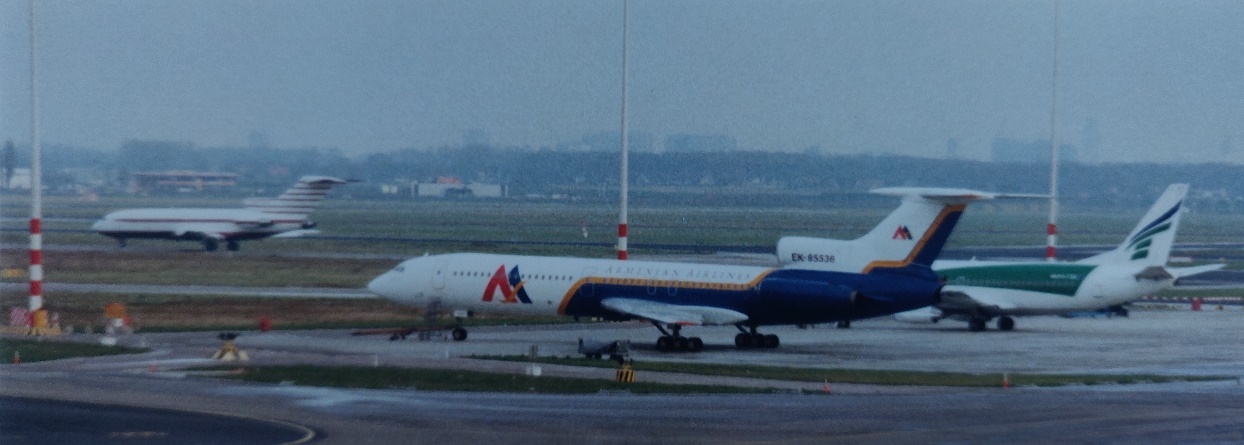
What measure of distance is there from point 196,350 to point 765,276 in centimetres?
1812

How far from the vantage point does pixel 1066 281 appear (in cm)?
5941

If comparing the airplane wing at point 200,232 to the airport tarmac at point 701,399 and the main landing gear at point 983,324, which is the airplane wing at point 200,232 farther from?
the main landing gear at point 983,324

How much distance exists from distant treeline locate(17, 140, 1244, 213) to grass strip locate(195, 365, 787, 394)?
160ft

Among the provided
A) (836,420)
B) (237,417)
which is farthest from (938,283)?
(237,417)

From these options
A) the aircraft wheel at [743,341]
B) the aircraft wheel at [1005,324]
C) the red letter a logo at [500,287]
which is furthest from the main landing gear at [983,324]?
the red letter a logo at [500,287]

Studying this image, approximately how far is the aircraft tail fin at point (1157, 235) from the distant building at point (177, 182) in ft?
172

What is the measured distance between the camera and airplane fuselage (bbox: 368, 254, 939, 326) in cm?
4838

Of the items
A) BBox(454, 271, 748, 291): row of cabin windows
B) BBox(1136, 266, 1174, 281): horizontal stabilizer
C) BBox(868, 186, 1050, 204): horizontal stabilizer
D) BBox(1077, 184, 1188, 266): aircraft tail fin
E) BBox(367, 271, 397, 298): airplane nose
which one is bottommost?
BBox(367, 271, 397, 298): airplane nose

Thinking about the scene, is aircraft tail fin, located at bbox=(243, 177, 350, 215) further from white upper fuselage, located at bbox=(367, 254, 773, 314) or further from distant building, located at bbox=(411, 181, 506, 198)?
white upper fuselage, located at bbox=(367, 254, 773, 314)

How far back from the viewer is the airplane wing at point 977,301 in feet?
199

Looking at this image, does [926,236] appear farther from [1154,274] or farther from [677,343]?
[1154,274]

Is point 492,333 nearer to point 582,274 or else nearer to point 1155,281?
point 582,274

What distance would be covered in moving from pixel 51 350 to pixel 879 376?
74.8 feet

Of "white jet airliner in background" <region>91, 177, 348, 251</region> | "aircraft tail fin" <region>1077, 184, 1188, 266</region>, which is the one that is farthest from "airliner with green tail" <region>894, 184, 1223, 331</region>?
"white jet airliner in background" <region>91, 177, 348, 251</region>
